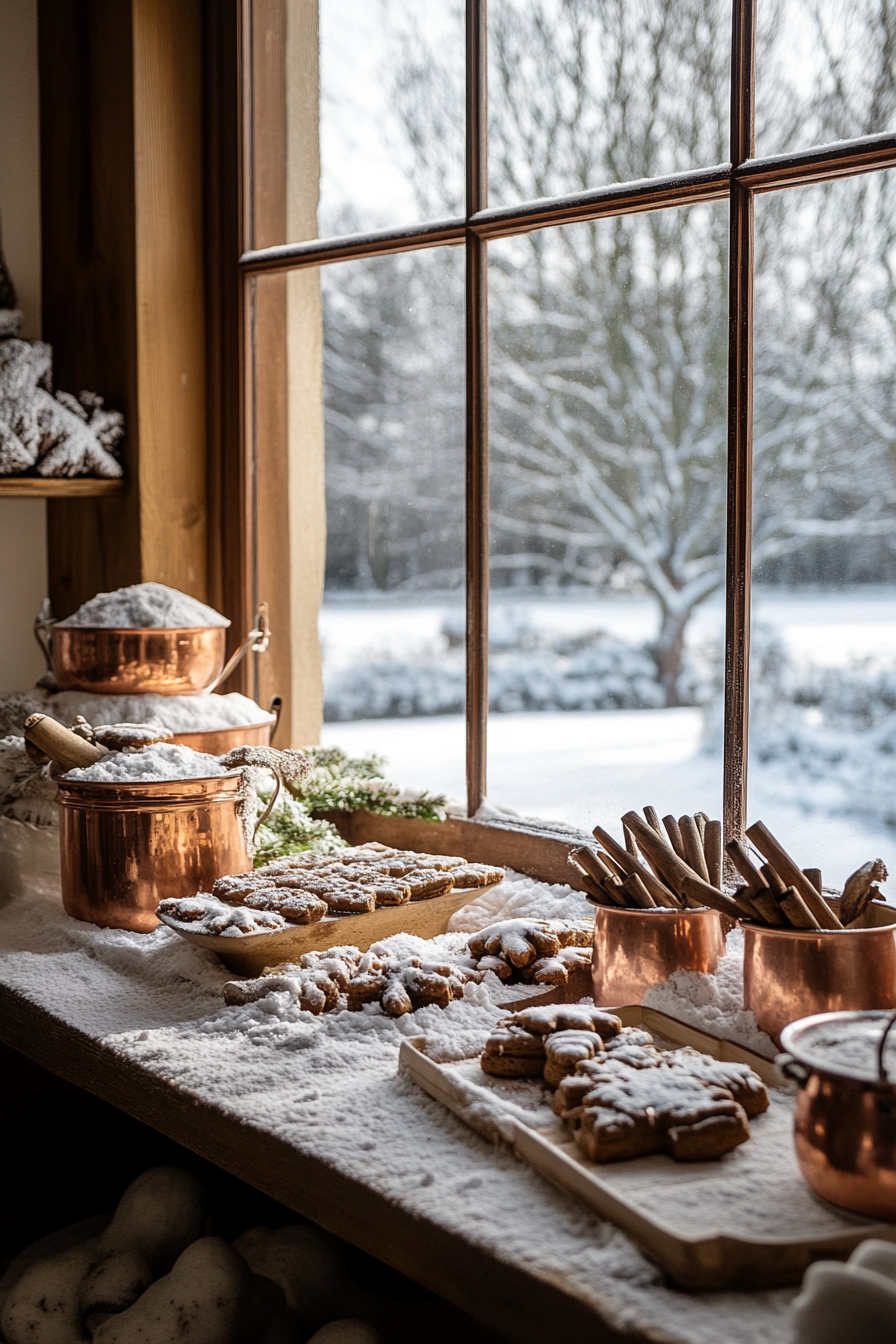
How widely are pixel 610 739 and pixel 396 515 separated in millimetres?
493

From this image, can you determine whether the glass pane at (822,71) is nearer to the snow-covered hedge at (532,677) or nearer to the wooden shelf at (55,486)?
the snow-covered hedge at (532,677)

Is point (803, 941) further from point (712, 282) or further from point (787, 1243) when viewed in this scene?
point (712, 282)

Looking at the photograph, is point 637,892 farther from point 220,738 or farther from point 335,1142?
point 220,738

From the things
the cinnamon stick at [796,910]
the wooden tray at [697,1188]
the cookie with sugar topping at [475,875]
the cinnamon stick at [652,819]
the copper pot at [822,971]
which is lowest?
the wooden tray at [697,1188]

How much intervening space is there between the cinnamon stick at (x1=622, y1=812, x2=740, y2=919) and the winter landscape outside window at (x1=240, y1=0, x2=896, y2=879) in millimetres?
263

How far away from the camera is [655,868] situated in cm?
126

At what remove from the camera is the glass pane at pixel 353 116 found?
5.93ft

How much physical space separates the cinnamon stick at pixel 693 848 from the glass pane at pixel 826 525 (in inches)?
8.0

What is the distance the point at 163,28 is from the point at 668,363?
106 centimetres

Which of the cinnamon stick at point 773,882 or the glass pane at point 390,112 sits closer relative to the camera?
the cinnamon stick at point 773,882

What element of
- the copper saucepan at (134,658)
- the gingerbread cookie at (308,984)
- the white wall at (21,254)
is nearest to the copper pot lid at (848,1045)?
the gingerbread cookie at (308,984)

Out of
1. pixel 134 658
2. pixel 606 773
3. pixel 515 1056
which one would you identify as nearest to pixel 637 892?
pixel 515 1056

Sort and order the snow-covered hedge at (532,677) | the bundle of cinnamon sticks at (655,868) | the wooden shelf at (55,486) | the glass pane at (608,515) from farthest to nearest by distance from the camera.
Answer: the wooden shelf at (55,486)
the snow-covered hedge at (532,677)
the glass pane at (608,515)
the bundle of cinnamon sticks at (655,868)

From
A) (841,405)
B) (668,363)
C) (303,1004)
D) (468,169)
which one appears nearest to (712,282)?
(668,363)
